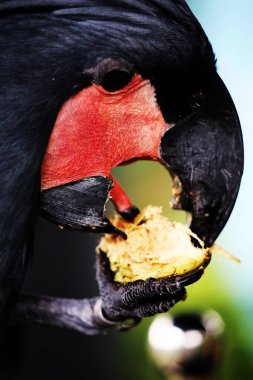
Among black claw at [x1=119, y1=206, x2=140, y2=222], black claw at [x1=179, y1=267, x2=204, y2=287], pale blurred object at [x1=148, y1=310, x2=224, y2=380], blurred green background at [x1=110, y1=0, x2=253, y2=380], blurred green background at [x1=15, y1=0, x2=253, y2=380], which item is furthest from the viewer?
blurred green background at [x1=110, y1=0, x2=253, y2=380]

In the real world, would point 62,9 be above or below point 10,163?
above

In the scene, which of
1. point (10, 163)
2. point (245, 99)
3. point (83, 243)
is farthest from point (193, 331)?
point (10, 163)

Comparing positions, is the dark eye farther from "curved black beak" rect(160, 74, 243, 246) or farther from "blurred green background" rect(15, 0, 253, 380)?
"blurred green background" rect(15, 0, 253, 380)

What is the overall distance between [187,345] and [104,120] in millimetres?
947

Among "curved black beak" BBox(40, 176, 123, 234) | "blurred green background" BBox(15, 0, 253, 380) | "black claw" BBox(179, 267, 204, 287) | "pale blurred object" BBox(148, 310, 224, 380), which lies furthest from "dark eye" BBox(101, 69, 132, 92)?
"blurred green background" BBox(15, 0, 253, 380)

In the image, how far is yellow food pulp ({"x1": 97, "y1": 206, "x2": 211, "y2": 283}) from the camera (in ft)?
2.34

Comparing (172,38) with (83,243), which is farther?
(83,243)

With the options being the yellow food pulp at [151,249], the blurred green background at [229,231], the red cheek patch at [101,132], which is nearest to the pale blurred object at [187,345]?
the blurred green background at [229,231]

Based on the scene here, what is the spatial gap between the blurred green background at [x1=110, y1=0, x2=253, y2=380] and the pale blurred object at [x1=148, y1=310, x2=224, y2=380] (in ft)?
1.57

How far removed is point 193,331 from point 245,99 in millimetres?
875

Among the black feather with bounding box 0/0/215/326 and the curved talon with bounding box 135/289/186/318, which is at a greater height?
the black feather with bounding box 0/0/215/326

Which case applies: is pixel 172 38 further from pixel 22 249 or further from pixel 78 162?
pixel 22 249

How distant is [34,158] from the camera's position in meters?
0.70

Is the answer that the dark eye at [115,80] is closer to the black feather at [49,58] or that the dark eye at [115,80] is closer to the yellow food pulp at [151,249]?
the black feather at [49,58]
